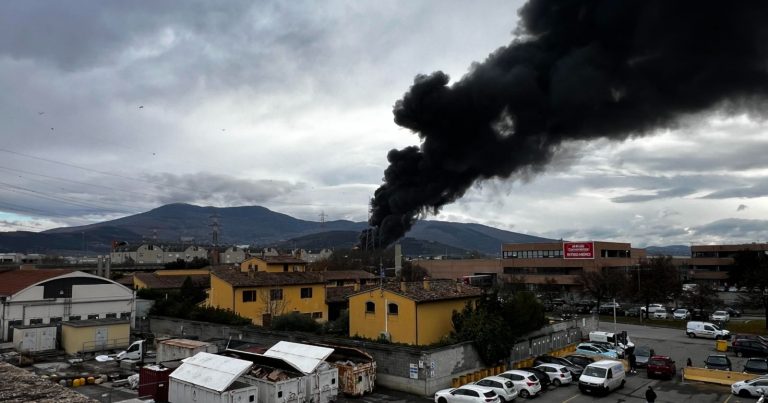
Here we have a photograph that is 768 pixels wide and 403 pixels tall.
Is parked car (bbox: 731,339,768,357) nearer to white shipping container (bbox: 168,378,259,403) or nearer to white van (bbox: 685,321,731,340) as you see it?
white van (bbox: 685,321,731,340)

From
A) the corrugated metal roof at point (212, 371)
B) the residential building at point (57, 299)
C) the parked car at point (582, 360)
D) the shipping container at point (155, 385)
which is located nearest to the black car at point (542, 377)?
the parked car at point (582, 360)

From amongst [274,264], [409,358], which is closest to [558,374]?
[409,358]

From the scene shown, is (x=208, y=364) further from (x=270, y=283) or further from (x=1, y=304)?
(x=1, y=304)

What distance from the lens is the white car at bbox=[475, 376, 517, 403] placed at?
2300cm

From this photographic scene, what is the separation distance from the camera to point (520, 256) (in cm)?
9144

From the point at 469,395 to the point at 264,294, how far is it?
77.1 feet

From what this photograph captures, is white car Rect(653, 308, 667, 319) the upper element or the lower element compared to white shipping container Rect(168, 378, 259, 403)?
lower

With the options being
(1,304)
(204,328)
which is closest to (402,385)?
(204,328)

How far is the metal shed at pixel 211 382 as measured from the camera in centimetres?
2005

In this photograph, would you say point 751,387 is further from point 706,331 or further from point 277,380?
point 706,331

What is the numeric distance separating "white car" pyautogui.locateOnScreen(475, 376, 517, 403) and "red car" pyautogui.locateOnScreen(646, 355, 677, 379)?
399 inches

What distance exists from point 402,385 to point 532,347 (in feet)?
37.2

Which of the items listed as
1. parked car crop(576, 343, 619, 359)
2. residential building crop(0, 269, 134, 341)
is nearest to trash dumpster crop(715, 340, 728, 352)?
parked car crop(576, 343, 619, 359)

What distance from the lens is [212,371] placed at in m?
21.2
